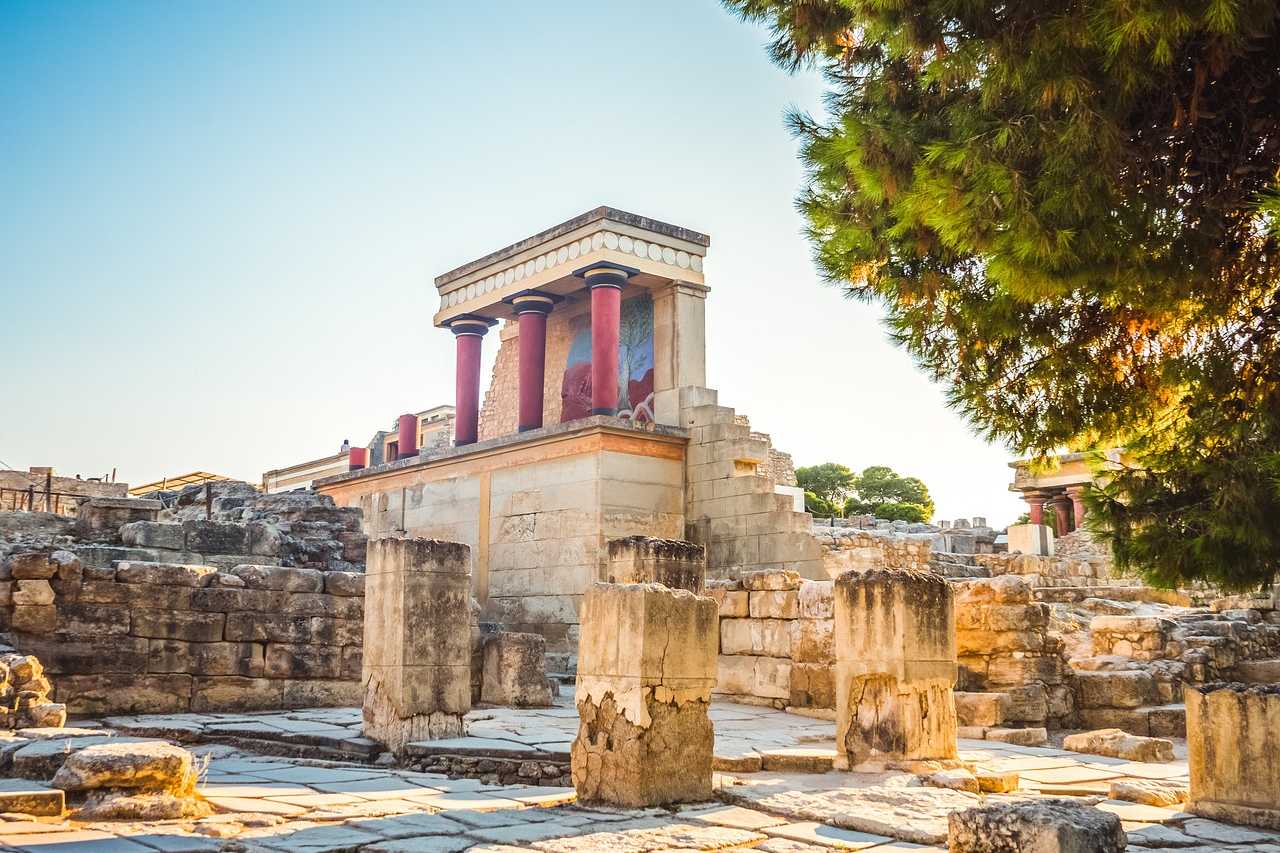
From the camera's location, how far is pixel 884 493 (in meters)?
49.8

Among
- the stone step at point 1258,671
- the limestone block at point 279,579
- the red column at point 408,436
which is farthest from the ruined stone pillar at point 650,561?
the red column at point 408,436

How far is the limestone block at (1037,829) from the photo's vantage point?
169 inches

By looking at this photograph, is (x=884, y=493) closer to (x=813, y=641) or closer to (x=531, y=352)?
(x=531, y=352)

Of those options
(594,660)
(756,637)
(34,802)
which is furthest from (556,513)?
(34,802)

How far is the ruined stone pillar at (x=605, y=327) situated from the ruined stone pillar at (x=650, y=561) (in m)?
6.17

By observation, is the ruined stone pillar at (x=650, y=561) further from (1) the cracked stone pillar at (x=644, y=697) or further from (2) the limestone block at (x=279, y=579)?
(1) the cracked stone pillar at (x=644, y=697)

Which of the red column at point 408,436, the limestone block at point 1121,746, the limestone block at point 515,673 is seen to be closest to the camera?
the limestone block at point 1121,746

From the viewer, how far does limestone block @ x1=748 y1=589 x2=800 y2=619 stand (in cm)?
1146

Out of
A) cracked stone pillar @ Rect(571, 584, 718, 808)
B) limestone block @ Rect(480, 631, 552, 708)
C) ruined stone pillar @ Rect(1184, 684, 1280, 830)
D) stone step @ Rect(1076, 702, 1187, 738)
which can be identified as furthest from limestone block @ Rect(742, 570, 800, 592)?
ruined stone pillar @ Rect(1184, 684, 1280, 830)

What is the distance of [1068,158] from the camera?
466 cm

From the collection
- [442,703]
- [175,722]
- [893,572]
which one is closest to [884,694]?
[893,572]

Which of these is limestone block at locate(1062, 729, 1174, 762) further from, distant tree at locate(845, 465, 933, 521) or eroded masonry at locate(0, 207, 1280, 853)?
distant tree at locate(845, 465, 933, 521)

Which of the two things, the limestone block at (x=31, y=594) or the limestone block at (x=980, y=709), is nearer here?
the limestone block at (x=31, y=594)

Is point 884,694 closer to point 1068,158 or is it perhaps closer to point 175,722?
point 1068,158
